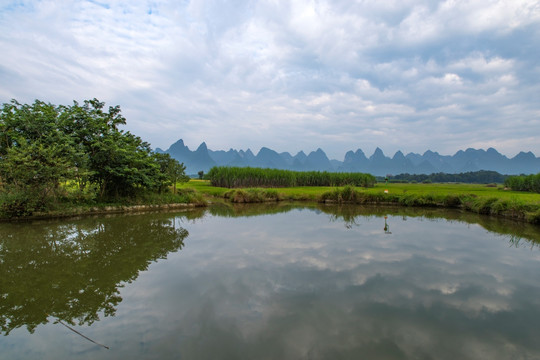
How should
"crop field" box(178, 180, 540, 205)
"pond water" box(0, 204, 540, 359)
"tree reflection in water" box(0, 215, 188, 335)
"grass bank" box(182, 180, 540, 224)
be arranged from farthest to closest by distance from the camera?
"crop field" box(178, 180, 540, 205), "grass bank" box(182, 180, 540, 224), "tree reflection in water" box(0, 215, 188, 335), "pond water" box(0, 204, 540, 359)

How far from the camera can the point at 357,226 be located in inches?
469

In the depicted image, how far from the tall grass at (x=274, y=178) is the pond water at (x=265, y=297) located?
2642 cm

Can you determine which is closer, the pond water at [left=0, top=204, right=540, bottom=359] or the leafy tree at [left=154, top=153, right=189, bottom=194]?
the pond water at [left=0, top=204, right=540, bottom=359]

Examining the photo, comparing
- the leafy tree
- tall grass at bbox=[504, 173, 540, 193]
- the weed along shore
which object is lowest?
the weed along shore

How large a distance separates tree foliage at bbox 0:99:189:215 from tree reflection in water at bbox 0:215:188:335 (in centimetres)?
190

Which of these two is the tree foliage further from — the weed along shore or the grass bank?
the grass bank


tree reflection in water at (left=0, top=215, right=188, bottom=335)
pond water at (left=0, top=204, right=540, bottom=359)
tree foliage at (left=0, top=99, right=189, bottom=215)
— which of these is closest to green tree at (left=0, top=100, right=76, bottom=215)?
tree foliage at (left=0, top=99, right=189, bottom=215)

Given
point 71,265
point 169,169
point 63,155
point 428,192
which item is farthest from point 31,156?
point 428,192

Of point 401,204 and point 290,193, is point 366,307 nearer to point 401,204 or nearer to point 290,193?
point 401,204

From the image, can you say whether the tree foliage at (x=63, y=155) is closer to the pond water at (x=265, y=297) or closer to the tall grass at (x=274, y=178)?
the pond water at (x=265, y=297)

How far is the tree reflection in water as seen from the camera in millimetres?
4250

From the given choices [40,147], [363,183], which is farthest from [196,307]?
[363,183]

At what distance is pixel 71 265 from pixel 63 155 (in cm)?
826

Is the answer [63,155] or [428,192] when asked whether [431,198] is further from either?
[63,155]
